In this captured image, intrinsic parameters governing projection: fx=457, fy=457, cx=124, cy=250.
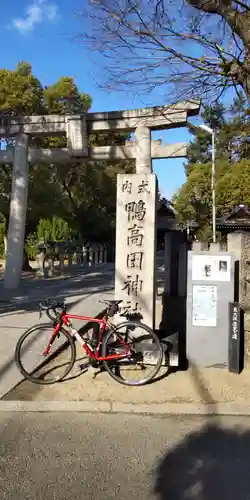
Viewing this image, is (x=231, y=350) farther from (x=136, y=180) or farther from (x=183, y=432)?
(x=136, y=180)

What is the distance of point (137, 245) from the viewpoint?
6066mm

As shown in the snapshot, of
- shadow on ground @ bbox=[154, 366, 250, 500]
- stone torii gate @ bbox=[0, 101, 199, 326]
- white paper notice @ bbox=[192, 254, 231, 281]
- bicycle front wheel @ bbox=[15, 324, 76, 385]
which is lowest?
shadow on ground @ bbox=[154, 366, 250, 500]

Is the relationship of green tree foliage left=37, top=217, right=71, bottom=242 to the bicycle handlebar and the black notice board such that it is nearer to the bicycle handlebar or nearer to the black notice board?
the bicycle handlebar

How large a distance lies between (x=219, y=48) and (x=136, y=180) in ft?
7.68

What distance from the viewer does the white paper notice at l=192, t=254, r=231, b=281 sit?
569cm

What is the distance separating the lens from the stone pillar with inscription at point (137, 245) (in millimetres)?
5980

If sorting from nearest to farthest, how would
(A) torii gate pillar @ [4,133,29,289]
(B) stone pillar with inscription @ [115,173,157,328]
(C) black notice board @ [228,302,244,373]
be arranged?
(C) black notice board @ [228,302,244,373] < (B) stone pillar with inscription @ [115,173,157,328] < (A) torii gate pillar @ [4,133,29,289]

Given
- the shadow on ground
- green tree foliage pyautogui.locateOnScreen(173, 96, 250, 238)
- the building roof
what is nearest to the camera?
the shadow on ground

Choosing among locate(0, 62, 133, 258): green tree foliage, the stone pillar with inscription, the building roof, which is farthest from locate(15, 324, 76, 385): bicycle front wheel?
the building roof

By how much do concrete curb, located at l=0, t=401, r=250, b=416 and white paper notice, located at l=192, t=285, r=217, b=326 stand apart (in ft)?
4.27

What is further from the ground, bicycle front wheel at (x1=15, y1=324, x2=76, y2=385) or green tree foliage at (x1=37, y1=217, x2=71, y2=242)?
green tree foliage at (x1=37, y1=217, x2=71, y2=242)

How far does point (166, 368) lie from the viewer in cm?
562

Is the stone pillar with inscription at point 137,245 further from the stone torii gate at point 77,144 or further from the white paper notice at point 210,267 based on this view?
the stone torii gate at point 77,144

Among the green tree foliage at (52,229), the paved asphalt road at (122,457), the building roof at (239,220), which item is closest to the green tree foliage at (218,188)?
the building roof at (239,220)
